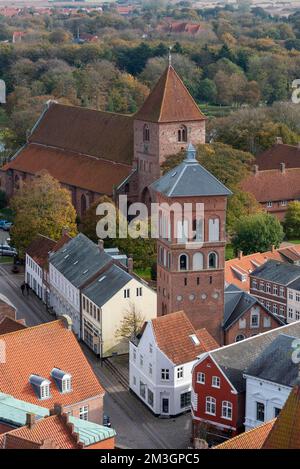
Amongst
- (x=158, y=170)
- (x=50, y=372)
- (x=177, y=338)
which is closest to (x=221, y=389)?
(x=177, y=338)

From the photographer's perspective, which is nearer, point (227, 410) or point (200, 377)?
point (227, 410)

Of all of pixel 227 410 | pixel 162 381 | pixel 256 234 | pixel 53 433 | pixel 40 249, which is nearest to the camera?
pixel 53 433

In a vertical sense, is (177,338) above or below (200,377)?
above

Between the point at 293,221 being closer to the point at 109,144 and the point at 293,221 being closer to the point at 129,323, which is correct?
the point at 109,144

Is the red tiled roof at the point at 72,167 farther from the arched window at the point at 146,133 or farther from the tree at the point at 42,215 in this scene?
the tree at the point at 42,215

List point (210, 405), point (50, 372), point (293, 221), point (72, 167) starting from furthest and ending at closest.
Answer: point (72, 167), point (293, 221), point (210, 405), point (50, 372)

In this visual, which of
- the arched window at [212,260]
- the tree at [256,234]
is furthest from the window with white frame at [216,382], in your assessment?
the tree at [256,234]
